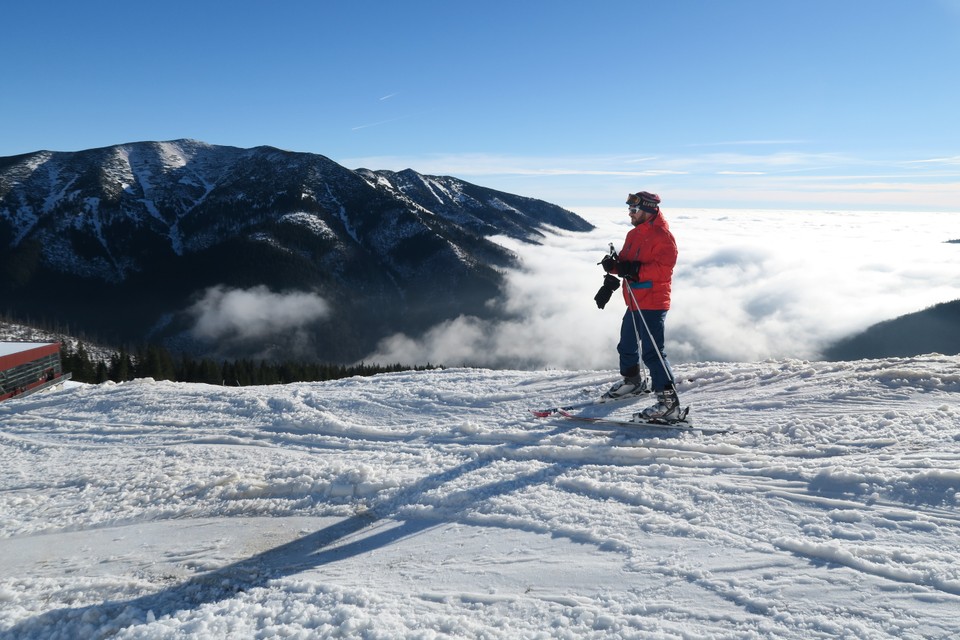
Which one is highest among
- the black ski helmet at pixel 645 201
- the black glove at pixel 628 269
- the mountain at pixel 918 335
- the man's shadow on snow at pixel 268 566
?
the black ski helmet at pixel 645 201

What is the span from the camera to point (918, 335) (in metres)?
111

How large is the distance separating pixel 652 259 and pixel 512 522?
4209 mm

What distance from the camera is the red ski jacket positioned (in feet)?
25.2

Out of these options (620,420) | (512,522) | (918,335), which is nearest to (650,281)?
(620,420)

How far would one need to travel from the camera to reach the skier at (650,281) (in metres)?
7.63

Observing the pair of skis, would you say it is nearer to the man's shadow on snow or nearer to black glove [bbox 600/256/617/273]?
the man's shadow on snow

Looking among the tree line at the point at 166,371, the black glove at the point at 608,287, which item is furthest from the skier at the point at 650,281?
the tree line at the point at 166,371

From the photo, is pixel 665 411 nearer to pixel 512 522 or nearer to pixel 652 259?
pixel 652 259

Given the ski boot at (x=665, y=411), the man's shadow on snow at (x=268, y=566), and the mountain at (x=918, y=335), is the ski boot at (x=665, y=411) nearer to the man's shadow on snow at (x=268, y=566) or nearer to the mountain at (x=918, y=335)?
the man's shadow on snow at (x=268, y=566)

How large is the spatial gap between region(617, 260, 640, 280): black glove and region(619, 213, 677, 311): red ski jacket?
0.32 ft

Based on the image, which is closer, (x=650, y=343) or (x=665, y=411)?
(x=665, y=411)

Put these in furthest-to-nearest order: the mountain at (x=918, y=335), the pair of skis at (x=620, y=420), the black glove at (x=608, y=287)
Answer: the mountain at (x=918, y=335) < the black glove at (x=608, y=287) < the pair of skis at (x=620, y=420)

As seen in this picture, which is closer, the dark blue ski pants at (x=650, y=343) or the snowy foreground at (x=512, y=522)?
the snowy foreground at (x=512, y=522)

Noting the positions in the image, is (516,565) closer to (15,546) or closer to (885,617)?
(885,617)
